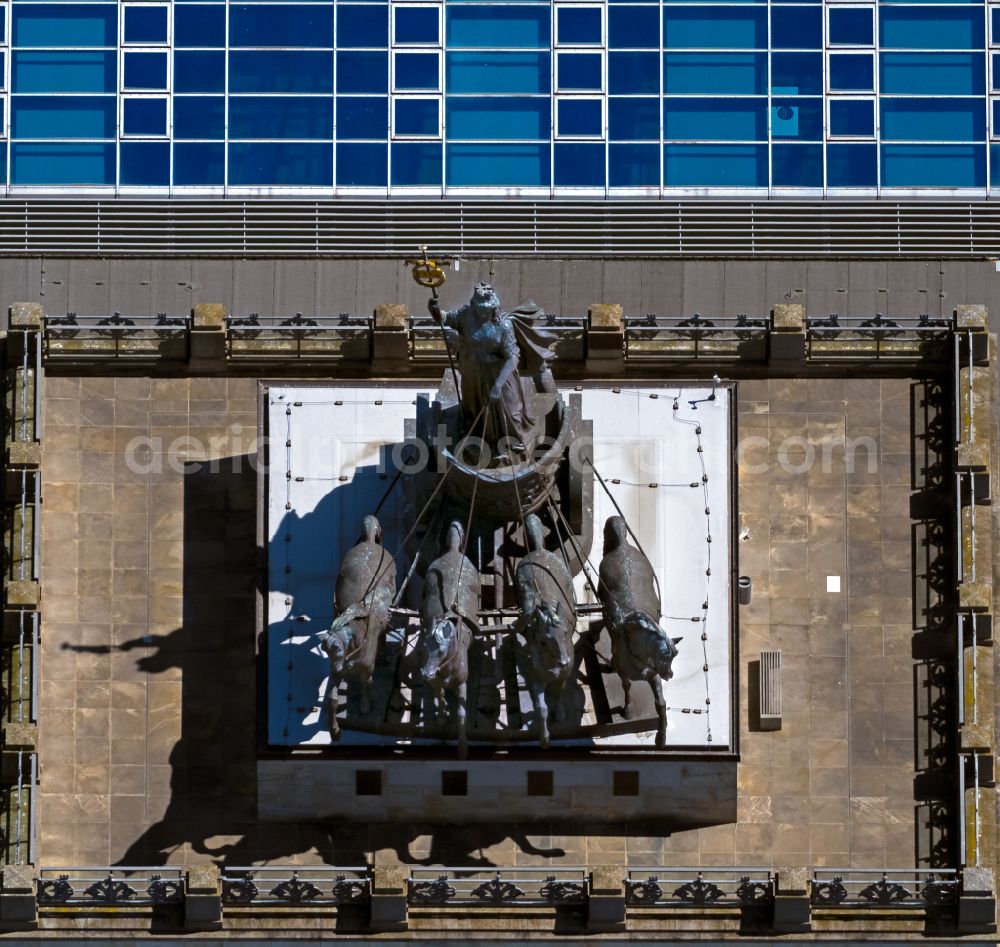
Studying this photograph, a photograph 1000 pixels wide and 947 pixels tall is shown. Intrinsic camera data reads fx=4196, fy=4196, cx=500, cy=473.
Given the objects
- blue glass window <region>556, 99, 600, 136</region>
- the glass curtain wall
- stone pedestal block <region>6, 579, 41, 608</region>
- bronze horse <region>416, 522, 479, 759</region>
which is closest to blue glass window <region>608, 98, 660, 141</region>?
the glass curtain wall

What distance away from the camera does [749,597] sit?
287ft

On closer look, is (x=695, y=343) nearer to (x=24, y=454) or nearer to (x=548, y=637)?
(x=548, y=637)

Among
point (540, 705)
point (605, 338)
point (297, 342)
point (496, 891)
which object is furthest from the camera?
point (297, 342)

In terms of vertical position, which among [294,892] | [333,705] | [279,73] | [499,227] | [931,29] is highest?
[931,29]

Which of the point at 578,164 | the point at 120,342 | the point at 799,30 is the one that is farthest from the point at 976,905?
the point at 799,30

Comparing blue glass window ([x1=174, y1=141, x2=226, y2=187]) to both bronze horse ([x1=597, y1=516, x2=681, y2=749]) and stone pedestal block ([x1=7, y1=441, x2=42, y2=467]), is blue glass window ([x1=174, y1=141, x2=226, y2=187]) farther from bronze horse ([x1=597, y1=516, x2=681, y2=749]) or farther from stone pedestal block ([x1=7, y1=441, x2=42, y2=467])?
bronze horse ([x1=597, y1=516, x2=681, y2=749])

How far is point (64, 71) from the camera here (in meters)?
99.4

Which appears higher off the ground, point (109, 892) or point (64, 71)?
point (64, 71)

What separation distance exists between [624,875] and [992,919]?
7.42 meters

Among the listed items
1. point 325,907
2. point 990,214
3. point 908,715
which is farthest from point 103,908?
point 990,214

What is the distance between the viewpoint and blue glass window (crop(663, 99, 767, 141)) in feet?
325

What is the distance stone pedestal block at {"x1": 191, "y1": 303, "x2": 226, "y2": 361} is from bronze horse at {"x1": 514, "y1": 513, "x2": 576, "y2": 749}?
8665 mm

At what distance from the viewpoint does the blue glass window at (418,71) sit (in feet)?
326

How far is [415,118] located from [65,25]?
8.63 m
